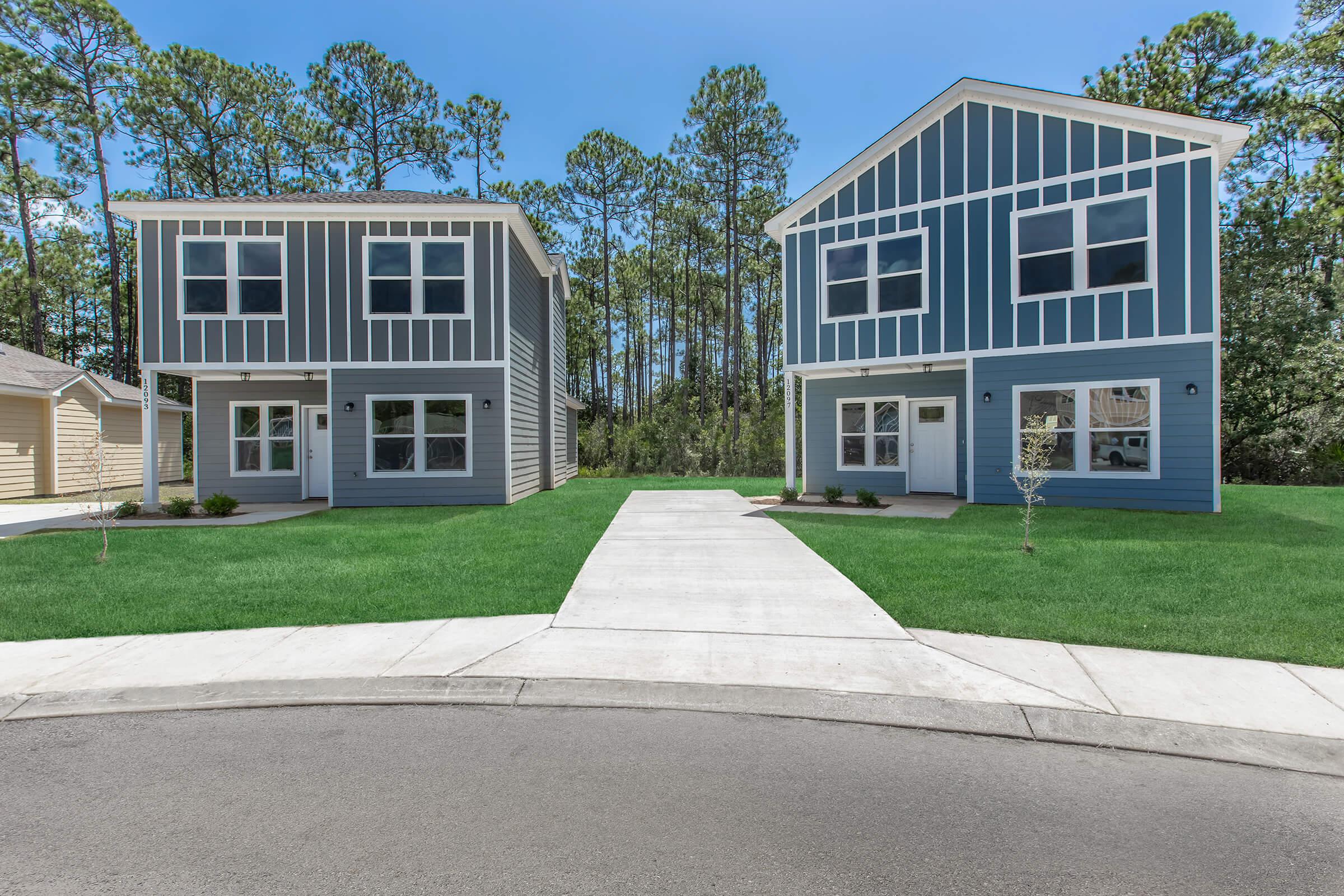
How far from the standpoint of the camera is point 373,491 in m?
13.8

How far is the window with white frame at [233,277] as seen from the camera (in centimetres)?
1348

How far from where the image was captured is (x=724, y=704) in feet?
13.1

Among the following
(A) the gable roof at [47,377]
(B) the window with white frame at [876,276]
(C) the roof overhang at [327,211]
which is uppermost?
(C) the roof overhang at [327,211]

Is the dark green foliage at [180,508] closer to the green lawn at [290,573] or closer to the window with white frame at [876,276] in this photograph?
the green lawn at [290,573]

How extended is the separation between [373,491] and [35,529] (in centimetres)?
506

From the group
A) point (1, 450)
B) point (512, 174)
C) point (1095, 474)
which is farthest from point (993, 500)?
point (512, 174)

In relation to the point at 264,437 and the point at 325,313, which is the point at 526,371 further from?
the point at 264,437

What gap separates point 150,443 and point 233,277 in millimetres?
3640

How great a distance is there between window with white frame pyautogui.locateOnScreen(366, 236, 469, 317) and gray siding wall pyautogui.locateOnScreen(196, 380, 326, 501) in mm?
3029

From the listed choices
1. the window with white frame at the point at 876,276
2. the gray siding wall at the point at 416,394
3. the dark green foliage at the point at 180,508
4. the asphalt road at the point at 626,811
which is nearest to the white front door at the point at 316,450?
the gray siding wall at the point at 416,394

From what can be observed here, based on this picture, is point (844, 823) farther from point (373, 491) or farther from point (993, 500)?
point (373, 491)

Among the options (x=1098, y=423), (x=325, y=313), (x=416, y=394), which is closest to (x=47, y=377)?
(x=325, y=313)

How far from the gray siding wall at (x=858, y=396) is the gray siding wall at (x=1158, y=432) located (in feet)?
4.14

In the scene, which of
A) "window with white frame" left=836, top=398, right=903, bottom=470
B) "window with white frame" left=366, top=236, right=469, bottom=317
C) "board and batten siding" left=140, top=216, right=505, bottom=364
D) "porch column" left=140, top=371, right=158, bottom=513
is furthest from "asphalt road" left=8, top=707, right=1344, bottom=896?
"window with white frame" left=836, top=398, right=903, bottom=470
